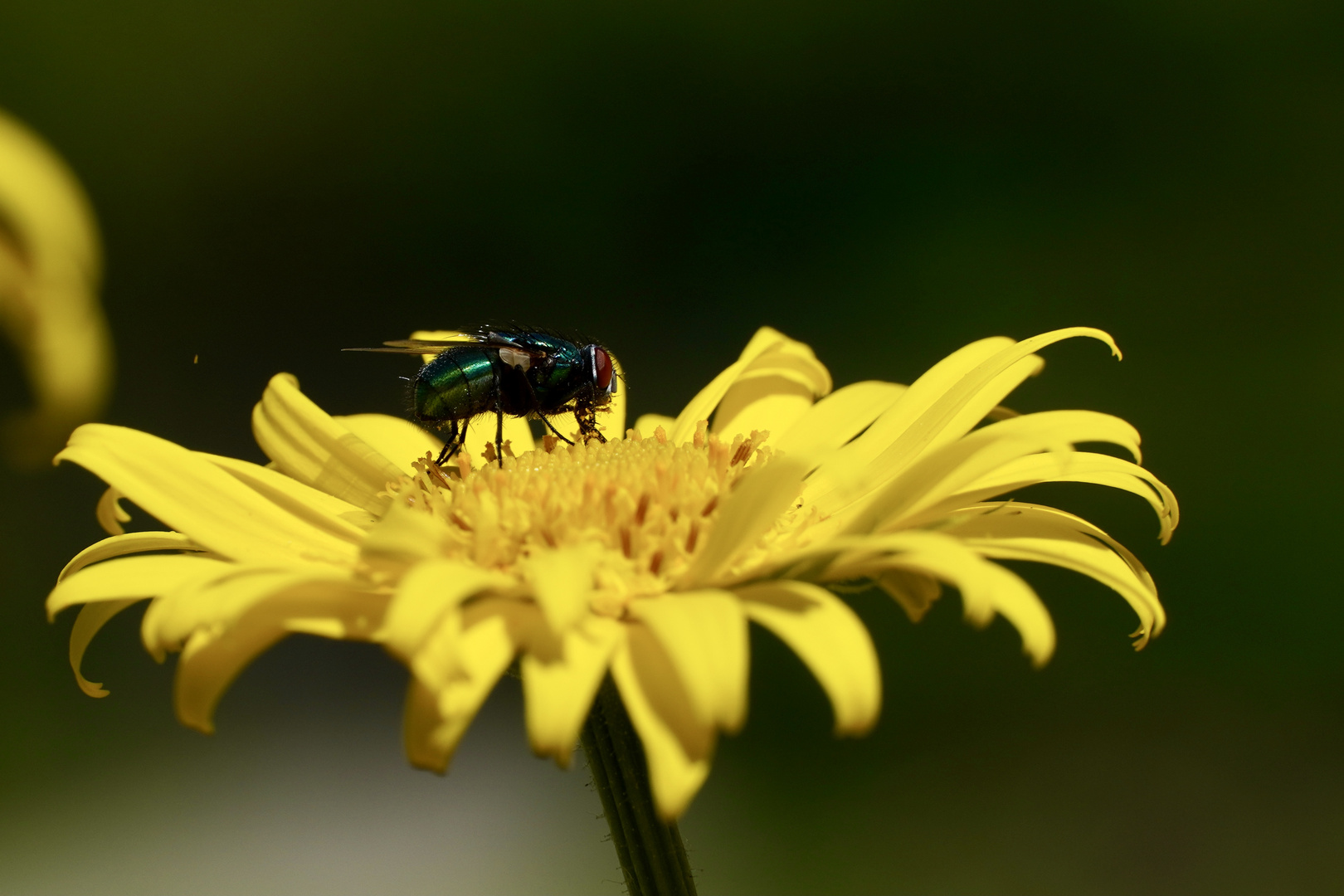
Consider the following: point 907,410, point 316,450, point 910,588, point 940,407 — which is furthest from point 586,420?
point 910,588

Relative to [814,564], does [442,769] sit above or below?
below

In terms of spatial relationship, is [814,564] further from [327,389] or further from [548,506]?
[327,389]

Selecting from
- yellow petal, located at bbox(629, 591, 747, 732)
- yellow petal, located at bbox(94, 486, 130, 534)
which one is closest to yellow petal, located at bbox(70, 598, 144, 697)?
yellow petal, located at bbox(94, 486, 130, 534)

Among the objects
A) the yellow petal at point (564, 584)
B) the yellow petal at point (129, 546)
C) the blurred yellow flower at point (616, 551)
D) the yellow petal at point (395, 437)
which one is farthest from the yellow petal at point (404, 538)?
the yellow petal at point (395, 437)

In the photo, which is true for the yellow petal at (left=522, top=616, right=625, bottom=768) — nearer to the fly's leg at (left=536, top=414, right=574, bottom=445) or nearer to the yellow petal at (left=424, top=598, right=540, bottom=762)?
the yellow petal at (left=424, top=598, right=540, bottom=762)

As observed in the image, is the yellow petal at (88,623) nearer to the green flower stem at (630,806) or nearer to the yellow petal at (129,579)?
the yellow petal at (129,579)

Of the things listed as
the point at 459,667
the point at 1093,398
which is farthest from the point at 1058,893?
the point at 459,667
